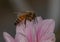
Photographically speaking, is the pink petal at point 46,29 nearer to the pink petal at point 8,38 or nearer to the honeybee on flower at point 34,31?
the honeybee on flower at point 34,31

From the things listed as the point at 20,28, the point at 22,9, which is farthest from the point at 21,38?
the point at 22,9

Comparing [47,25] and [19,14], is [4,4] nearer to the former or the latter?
[19,14]

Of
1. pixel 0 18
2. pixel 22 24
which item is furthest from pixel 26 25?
pixel 0 18

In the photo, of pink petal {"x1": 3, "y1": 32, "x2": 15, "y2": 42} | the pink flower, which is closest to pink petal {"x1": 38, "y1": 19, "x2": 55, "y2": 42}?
the pink flower

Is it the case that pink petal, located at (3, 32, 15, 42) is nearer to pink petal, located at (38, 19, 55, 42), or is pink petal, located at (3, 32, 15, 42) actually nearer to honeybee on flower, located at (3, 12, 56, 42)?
honeybee on flower, located at (3, 12, 56, 42)

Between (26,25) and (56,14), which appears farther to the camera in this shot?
(56,14)

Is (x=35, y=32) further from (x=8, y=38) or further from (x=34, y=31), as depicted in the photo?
(x=8, y=38)
